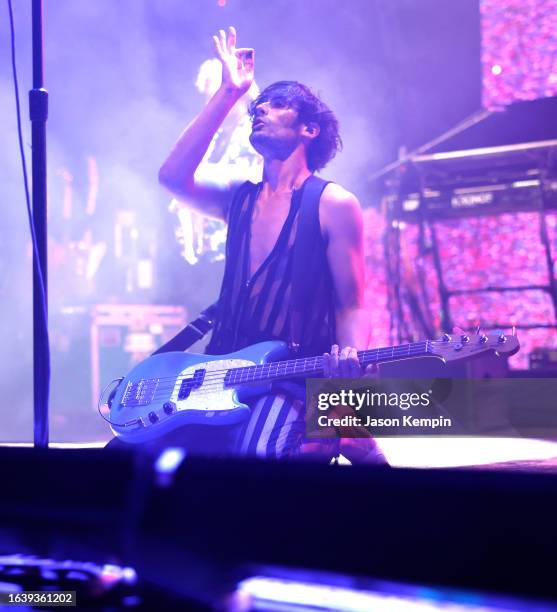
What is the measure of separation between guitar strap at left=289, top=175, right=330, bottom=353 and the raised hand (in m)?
0.37

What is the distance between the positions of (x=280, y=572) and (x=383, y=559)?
0.13 m

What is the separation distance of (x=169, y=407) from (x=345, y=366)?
49 centimetres

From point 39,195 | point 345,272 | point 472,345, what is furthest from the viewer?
point 345,272

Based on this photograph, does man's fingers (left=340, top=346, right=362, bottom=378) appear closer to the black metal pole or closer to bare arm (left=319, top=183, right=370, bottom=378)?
bare arm (left=319, top=183, right=370, bottom=378)

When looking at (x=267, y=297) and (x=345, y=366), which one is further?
(x=267, y=297)

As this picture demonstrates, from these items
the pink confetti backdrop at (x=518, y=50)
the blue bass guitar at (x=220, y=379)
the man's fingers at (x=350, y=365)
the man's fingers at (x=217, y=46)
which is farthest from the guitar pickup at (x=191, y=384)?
the pink confetti backdrop at (x=518, y=50)

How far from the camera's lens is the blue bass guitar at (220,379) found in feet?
5.85

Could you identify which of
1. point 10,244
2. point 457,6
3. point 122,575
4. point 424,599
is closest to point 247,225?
point 457,6

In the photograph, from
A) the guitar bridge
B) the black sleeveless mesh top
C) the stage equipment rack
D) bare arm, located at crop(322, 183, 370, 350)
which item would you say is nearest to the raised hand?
the black sleeveless mesh top

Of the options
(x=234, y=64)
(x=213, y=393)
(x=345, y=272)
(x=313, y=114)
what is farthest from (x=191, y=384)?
(x=234, y=64)

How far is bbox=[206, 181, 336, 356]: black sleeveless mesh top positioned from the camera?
1921 mm

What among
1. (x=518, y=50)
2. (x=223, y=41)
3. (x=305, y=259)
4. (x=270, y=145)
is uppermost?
(x=223, y=41)

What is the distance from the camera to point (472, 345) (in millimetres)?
1746

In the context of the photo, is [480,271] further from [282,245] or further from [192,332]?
[192,332]
